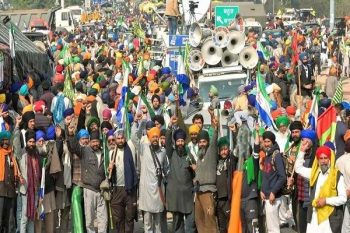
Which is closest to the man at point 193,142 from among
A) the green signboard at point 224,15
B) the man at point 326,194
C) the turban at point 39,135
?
the turban at point 39,135

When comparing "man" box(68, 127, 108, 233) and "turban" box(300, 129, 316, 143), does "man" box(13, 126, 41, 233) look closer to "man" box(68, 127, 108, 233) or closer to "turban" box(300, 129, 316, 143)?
"man" box(68, 127, 108, 233)

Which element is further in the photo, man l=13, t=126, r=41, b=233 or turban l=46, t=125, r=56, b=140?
turban l=46, t=125, r=56, b=140

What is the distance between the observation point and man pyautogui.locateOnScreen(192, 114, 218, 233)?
40.1ft

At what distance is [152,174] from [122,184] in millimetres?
400

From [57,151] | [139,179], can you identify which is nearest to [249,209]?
[139,179]

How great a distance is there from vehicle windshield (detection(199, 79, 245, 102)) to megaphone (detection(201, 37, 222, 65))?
50 cm

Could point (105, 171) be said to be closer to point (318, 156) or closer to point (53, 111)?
point (318, 156)

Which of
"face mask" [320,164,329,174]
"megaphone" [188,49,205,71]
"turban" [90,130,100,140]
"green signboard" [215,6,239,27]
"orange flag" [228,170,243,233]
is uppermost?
"green signboard" [215,6,239,27]

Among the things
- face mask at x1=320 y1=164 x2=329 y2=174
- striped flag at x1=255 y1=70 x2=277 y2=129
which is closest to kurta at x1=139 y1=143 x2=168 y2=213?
striped flag at x1=255 y1=70 x2=277 y2=129

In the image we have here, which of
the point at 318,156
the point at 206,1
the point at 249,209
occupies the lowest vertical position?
the point at 249,209

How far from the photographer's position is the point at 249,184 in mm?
11961

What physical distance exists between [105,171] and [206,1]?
44.6 ft

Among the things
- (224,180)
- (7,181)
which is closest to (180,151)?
(224,180)

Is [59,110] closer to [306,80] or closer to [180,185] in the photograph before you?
[180,185]
